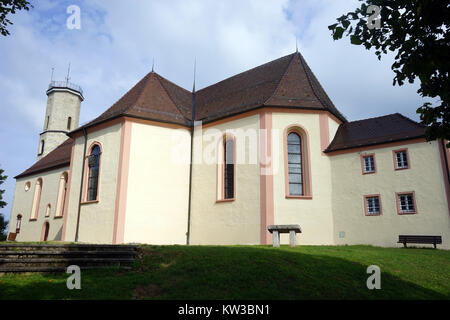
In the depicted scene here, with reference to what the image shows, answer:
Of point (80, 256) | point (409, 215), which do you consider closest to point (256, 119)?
point (409, 215)

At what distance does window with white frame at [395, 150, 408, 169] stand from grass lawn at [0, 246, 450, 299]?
733 cm

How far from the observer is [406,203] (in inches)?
650

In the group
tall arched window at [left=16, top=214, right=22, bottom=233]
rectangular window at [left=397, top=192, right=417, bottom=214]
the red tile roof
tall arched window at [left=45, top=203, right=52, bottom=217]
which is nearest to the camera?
rectangular window at [left=397, top=192, right=417, bottom=214]

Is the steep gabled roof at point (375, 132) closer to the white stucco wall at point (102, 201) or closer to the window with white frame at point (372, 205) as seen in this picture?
the window with white frame at point (372, 205)

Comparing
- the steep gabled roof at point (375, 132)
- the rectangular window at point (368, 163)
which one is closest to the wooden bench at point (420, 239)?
the rectangular window at point (368, 163)

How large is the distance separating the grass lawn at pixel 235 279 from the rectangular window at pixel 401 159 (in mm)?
7295

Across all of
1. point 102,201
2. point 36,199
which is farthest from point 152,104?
point 36,199

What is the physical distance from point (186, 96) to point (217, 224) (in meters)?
10.5

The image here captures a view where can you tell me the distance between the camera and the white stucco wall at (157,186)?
59.6 feet

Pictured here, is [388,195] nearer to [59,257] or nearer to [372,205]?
[372,205]

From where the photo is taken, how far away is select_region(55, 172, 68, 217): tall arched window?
2641 cm

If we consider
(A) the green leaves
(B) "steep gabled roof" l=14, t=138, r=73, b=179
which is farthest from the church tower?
(A) the green leaves

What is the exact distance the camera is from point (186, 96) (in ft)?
83.7

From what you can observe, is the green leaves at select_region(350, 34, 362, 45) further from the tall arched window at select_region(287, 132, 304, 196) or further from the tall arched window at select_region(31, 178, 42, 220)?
the tall arched window at select_region(31, 178, 42, 220)
